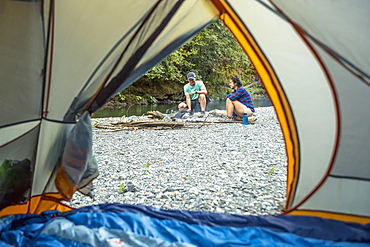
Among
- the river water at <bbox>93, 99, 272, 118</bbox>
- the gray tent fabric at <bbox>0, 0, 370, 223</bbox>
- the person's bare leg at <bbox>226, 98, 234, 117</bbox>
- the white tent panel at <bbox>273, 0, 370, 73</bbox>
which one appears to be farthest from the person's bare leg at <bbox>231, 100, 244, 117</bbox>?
the white tent panel at <bbox>273, 0, 370, 73</bbox>

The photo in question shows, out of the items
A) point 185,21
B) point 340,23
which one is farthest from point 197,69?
point 340,23

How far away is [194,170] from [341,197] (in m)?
2.06

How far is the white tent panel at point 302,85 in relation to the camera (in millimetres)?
2355

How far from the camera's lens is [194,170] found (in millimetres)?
4199

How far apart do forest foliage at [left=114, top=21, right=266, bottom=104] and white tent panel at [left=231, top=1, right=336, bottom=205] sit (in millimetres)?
17136

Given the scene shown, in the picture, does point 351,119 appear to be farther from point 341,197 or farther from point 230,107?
point 230,107

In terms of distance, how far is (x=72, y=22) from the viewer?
8.29 ft

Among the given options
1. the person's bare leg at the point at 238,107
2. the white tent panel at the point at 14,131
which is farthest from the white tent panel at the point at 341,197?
the person's bare leg at the point at 238,107

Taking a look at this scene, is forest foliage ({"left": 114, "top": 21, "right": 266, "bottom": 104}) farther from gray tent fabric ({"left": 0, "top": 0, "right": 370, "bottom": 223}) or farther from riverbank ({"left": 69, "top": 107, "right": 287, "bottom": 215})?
gray tent fabric ({"left": 0, "top": 0, "right": 370, "bottom": 223})

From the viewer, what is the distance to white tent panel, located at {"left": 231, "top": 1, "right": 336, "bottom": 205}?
236cm

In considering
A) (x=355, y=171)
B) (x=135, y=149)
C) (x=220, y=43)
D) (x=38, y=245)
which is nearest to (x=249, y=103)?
(x=135, y=149)

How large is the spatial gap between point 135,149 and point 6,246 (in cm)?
352

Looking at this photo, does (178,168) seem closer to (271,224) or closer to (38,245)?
(271,224)

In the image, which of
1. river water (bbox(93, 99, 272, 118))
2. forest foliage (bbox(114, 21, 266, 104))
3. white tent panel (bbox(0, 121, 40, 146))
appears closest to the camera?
white tent panel (bbox(0, 121, 40, 146))
